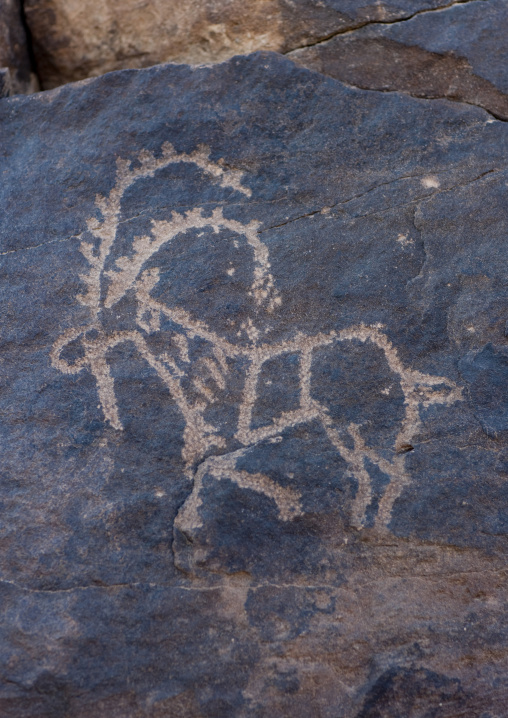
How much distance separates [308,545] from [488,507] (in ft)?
1.67

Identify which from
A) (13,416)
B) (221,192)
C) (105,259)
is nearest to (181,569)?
(13,416)

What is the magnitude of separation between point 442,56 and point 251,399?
1.30 metres

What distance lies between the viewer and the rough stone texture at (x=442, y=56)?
2.05 metres

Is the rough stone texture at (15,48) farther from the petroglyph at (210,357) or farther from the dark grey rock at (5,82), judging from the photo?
the petroglyph at (210,357)

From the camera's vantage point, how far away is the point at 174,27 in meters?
2.36

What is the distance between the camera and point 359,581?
170cm

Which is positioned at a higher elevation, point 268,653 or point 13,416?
point 13,416

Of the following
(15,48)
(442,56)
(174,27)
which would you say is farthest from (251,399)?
(15,48)

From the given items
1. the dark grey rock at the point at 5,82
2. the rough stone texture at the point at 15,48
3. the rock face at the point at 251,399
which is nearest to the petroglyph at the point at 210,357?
the rock face at the point at 251,399

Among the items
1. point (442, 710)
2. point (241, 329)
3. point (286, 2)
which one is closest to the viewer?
point (442, 710)

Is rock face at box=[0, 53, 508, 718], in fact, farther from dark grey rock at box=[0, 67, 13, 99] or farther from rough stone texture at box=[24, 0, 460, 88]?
rough stone texture at box=[24, 0, 460, 88]

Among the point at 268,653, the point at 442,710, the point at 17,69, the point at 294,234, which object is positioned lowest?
the point at 442,710

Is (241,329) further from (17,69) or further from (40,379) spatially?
(17,69)

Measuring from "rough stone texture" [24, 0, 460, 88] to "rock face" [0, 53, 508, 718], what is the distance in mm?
345
